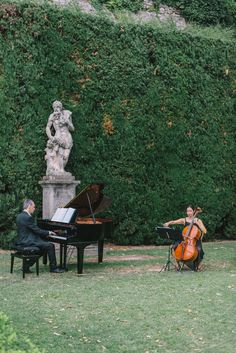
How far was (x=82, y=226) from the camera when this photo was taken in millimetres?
11305

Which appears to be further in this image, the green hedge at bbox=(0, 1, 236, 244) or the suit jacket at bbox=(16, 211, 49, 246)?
the green hedge at bbox=(0, 1, 236, 244)

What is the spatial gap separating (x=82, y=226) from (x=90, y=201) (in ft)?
2.94

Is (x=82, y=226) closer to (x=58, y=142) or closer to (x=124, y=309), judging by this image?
(x=124, y=309)

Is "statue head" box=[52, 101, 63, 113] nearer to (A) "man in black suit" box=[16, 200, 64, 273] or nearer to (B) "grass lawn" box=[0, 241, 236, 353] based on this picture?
(A) "man in black suit" box=[16, 200, 64, 273]

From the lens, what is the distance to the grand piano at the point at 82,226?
11.2 meters

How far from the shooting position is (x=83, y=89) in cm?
1598

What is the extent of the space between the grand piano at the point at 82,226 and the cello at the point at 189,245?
167 cm

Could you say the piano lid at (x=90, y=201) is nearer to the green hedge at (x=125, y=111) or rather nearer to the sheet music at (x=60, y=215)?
the sheet music at (x=60, y=215)

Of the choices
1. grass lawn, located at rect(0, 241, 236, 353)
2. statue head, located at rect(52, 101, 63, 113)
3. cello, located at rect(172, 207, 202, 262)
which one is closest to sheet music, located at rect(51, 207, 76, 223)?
grass lawn, located at rect(0, 241, 236, 353)

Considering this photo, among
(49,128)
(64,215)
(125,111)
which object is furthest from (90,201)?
(125,111)

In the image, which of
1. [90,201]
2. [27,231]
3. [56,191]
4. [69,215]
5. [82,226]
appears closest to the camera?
[27,231]

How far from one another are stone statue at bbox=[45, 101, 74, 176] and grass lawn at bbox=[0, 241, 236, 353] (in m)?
3.30

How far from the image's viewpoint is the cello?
11430 millimetres

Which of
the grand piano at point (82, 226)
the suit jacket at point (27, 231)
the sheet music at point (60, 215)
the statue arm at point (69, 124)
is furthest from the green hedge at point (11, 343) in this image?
the statue arm at point (69, 124)
